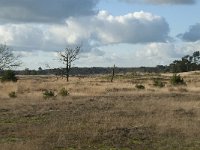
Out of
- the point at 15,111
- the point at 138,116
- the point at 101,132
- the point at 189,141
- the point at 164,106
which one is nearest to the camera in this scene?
the point at 189,141

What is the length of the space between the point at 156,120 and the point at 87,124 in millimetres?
2831

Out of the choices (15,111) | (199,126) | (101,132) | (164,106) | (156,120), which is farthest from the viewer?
(164,106)

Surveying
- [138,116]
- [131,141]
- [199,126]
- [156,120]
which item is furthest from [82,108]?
[131,141]

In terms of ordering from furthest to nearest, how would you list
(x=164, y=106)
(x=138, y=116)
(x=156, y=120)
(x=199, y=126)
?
(x=164, y=106) → (x=138, y=116) → (x=156, y=120) → (x=199, y=126)

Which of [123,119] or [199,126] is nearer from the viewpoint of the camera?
[199,126]

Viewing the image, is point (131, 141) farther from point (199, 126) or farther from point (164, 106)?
point (164, 106)

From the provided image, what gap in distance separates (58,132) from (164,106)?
10.5 m

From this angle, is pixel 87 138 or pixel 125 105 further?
pixel 125 105

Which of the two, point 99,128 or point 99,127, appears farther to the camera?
point 99,127

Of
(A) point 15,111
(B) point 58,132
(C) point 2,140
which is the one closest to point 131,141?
(B) point 58,132

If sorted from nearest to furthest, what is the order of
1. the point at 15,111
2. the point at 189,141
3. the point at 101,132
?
the point at 189,141 < the point at 101,132 < the point at 15,111

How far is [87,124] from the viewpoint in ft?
60.3

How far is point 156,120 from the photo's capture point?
1920 cm

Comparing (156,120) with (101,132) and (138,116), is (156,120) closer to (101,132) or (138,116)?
(138,116)
